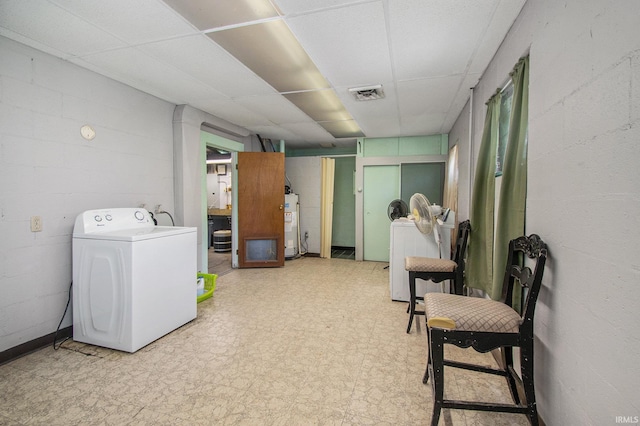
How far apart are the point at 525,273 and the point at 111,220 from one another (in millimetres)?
3099

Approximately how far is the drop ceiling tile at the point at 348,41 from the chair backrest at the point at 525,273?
161 centimetres

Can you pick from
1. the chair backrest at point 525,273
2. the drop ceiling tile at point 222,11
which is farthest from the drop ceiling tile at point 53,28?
the chair backrest at point 525,273

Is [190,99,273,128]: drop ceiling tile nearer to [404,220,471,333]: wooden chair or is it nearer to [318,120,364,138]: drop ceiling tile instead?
[318,120,364,138]: drop ceiling tile

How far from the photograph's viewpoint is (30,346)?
2.17 metres

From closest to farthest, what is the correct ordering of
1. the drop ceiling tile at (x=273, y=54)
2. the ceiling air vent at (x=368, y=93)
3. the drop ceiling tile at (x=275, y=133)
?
the drop ceiling tile at (x=273, y=54) < the ceiling air vent at (x=368, y=93) < the drop ceiling tile at (x=275, y=133)

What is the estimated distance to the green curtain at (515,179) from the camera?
5.30 ft

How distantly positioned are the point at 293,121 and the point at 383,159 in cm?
195

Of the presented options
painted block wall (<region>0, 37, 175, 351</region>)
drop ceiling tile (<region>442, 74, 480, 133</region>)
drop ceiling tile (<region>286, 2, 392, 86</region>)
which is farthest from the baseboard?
drop ceiling tile (<region>442, 74, 480, 133</region>)

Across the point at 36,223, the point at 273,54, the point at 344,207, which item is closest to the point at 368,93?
the point at 273,54

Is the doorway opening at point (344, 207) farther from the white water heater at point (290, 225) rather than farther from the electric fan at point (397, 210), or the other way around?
the electric fan at point (397, 210)

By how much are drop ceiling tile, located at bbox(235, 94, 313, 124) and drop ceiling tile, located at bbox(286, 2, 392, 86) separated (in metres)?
0.92

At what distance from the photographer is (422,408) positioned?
156 cm

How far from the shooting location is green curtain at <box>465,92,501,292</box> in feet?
7.09

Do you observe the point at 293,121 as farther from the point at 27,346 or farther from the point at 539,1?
the point at 27,346
